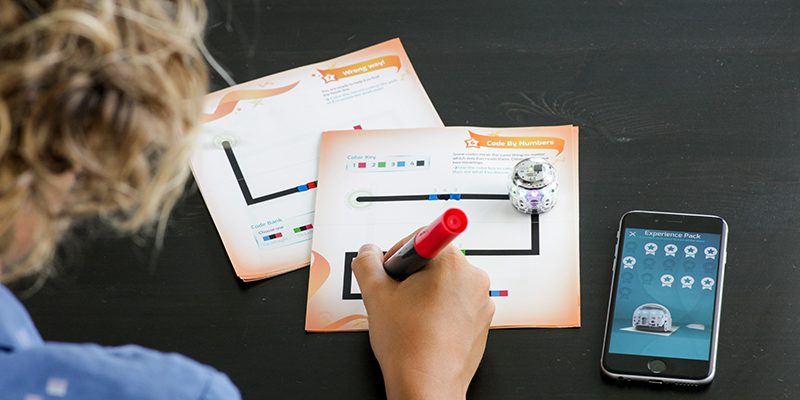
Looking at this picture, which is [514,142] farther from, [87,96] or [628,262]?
[87,96]

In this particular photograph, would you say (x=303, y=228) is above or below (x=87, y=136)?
below

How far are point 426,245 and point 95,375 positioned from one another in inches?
10.9

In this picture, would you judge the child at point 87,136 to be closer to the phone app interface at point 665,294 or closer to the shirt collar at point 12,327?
the shirt collar at point 12,327

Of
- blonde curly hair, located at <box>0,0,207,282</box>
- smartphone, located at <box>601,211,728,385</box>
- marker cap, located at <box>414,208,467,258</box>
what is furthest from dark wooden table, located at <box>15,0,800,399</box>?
blonde curly hair, located at <box>0,0,207,282</box>

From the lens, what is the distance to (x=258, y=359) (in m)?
0.58

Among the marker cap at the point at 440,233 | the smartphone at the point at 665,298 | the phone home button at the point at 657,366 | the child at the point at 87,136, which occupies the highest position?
the child at the point at 87,136

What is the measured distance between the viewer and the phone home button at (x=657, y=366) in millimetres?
533

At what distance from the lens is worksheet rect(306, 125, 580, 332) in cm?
60

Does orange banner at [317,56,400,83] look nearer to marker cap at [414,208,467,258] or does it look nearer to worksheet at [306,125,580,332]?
worksheet at [306,125,580,332]

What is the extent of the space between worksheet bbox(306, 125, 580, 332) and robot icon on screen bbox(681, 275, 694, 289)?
10cm

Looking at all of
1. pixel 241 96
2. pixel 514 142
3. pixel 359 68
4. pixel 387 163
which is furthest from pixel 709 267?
pixel 241 96

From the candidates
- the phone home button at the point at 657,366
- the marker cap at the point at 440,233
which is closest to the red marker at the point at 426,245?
the marker cap at the point at 440,233

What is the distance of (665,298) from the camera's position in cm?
57

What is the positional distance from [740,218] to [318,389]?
466mm
